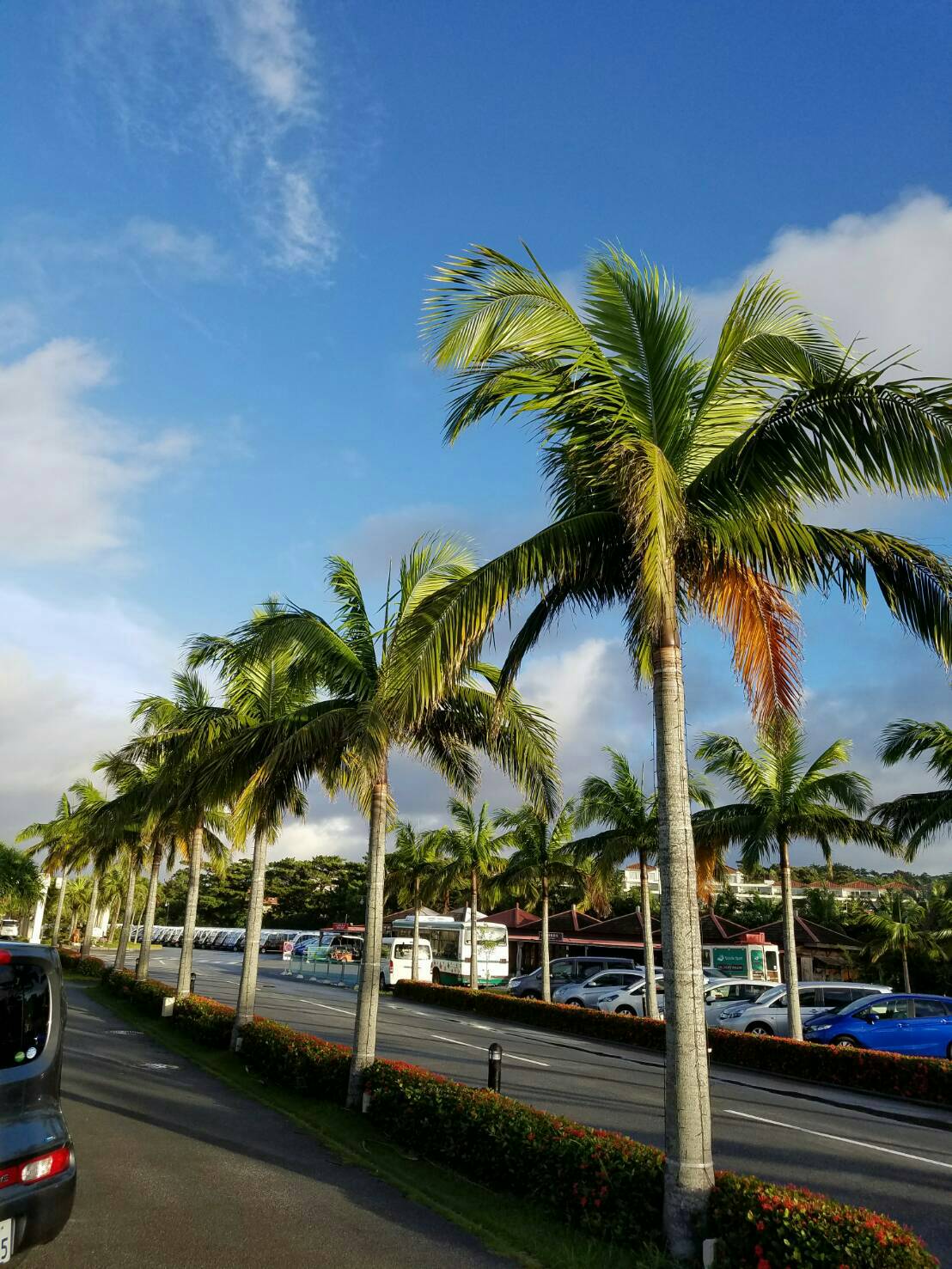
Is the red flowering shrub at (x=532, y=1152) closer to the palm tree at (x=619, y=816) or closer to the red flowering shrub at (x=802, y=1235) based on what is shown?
the red flowering shrub at (x=802, y=1235)

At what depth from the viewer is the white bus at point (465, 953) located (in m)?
44.4

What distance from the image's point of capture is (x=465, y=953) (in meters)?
44.2

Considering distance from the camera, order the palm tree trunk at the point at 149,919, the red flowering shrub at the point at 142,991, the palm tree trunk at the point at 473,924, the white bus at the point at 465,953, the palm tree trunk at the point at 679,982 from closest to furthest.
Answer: the palm tree trunk at the point at 679,982, the red flowering shrub at the point at 142,991, the palm tree trunk at the point at 149,919, the palm tree trunk at the point at 473,924, the white bus at the point at 465,953

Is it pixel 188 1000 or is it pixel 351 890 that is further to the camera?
pixel 351 890

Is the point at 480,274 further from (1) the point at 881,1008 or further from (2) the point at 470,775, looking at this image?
(1) the point at 881,1008

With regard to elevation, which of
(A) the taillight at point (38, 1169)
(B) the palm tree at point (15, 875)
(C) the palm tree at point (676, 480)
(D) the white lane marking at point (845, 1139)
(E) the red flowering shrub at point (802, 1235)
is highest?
(C) the palm tree at point (676, 480)

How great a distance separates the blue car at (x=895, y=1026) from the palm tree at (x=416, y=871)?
21.3 meters

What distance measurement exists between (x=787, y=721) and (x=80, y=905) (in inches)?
3717

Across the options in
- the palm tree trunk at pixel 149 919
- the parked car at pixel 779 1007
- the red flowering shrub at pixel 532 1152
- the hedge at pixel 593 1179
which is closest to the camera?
the hedge at pixel 593 1179

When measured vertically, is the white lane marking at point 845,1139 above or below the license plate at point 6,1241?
below

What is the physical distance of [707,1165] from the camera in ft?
22.3

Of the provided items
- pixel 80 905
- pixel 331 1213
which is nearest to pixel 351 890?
pixel 80 905

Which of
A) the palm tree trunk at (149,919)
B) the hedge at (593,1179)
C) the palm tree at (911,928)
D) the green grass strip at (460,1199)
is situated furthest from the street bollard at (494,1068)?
the palm tree at (911,928)

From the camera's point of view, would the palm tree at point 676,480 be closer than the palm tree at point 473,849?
Yes
